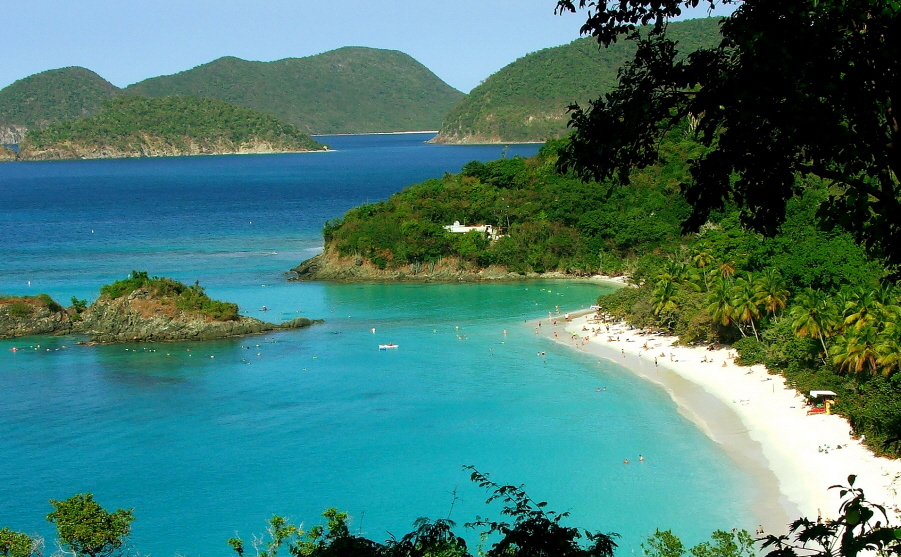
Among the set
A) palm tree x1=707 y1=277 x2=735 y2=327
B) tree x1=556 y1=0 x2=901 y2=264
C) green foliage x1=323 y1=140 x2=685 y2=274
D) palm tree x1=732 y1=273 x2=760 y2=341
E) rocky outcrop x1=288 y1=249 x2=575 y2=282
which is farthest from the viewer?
green foliage x1=323 y1=140 x2=685 y2=274

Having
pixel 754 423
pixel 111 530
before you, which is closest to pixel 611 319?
pixel 754 423

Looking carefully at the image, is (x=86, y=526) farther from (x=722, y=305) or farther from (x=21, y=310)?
(x=21, y=310)

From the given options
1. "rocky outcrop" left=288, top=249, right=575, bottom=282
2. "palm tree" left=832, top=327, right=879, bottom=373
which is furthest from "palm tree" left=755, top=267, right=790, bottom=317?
"rocky outcrop" left=288, top=249, right=575, bottom=282

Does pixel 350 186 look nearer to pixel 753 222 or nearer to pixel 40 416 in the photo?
pixel 40 416

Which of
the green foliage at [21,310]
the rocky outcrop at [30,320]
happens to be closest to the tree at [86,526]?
the rocky outcrop at [30,320]

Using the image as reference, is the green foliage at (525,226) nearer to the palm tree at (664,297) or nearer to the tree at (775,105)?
the palm tree at (664,297)

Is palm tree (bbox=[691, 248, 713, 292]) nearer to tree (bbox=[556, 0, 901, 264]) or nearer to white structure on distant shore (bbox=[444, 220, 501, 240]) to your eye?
white structure on distant shore (bbox=[444, 220, 501, 240])

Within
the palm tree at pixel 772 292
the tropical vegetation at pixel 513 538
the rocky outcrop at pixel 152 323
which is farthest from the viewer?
the rocky outcrop at pixel 152 323
